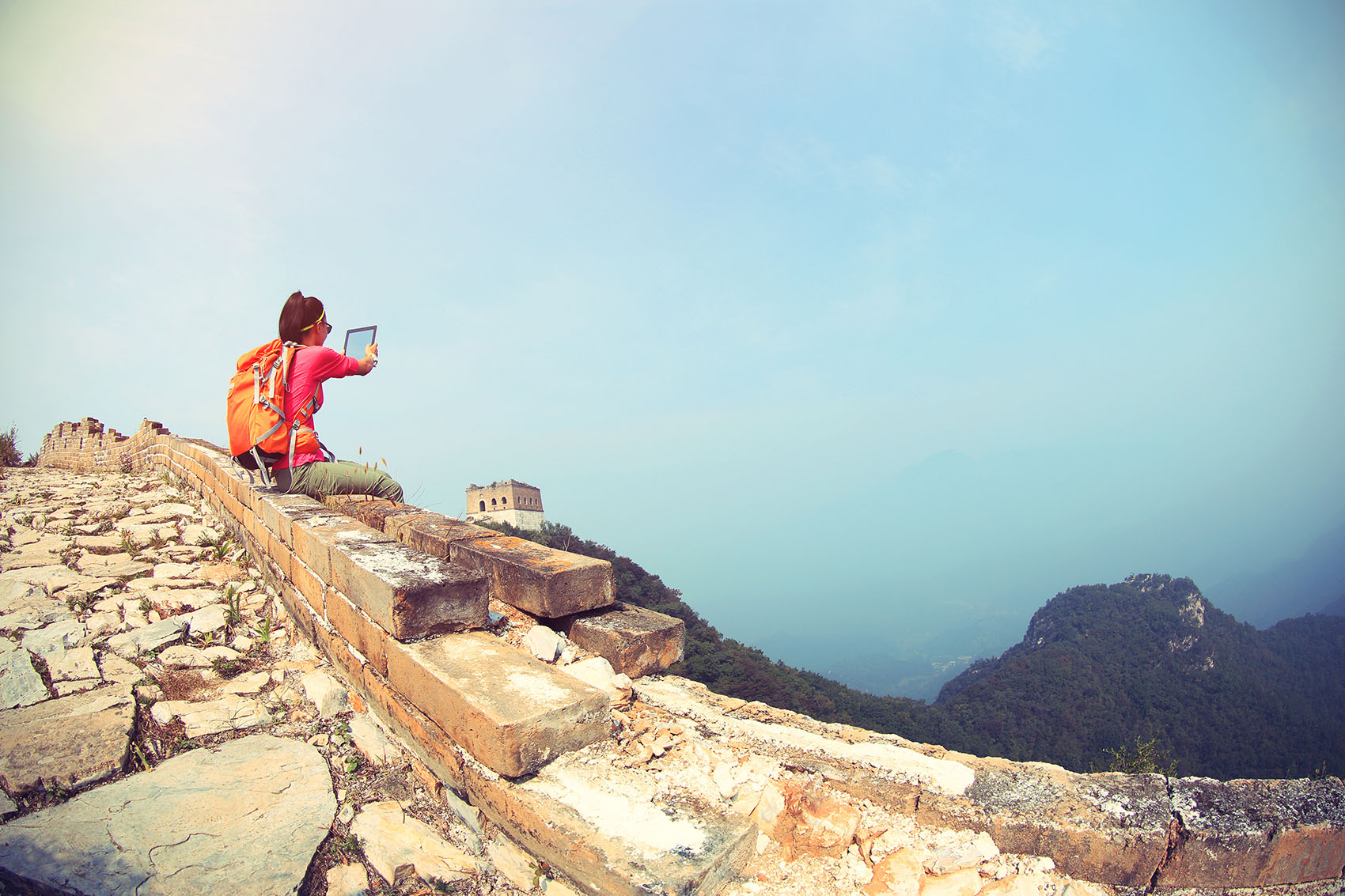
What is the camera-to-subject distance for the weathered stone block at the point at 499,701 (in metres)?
1.84

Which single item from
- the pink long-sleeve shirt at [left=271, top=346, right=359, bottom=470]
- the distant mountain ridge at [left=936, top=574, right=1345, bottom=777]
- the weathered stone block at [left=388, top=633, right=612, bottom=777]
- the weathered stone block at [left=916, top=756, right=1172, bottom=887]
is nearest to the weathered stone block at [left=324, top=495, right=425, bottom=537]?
the pink long-sleeve shirt at [left=271, top=346, right=359, bottom=470]

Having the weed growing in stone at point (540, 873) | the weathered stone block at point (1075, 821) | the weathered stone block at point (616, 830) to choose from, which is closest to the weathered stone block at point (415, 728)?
the weathered stone block at point (616, 830)

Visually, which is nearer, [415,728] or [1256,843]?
[1256,843]

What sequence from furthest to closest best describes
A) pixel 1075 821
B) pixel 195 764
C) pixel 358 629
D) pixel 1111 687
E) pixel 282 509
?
pixel 1111 687 → pixel 282 509 → pixel 358 629 → pixel 195 764 → pixel 1075 821

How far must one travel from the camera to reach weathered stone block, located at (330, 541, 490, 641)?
2.39 meters

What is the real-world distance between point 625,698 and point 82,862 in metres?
1.62

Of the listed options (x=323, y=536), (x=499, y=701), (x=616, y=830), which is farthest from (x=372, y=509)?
(x=616, y=830)

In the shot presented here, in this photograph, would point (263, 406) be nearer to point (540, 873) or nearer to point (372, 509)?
point (372, 509)

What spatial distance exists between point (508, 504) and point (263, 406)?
45.2 metres

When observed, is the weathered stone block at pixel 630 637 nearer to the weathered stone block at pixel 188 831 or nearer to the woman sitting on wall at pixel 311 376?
the weathered stone block at pixel 188 831

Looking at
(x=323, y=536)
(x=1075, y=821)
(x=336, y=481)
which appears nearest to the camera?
(x=1075, y=821)

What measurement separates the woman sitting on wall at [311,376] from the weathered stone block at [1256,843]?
4.50m

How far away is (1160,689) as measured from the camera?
4653cm

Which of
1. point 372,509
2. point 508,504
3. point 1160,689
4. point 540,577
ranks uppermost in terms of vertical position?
point 372,509
